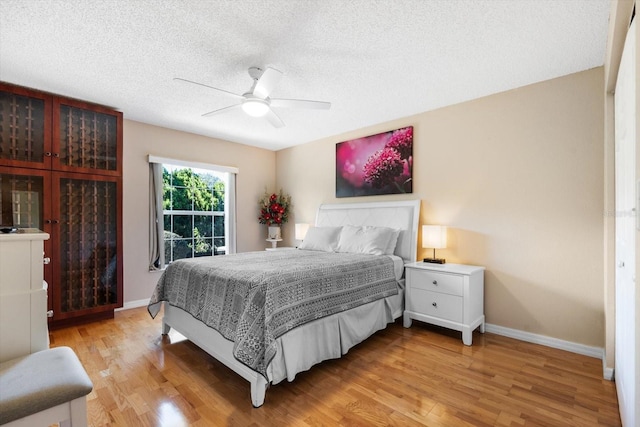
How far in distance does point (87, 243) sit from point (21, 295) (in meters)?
2.54

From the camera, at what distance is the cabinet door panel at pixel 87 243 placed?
3.25 metres

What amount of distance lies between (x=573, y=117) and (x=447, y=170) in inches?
45.8

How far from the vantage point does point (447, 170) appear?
3439 millimetres

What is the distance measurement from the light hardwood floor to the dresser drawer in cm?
49

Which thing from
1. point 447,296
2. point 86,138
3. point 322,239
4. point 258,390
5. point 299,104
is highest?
point 299,104

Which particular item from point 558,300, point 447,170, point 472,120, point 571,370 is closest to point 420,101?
point 472,120

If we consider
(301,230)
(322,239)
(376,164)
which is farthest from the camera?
(301,230)

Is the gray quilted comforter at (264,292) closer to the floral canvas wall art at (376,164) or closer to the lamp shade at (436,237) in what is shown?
the lamp shade at (436,237)

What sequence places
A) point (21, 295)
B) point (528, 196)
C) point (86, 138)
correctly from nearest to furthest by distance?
point (21, 295)
point (528, 196)
point (86, 138)

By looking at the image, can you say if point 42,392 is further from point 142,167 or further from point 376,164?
point 376,164

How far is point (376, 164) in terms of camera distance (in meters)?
4.08

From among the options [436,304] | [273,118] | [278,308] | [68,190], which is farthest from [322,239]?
[68,190]

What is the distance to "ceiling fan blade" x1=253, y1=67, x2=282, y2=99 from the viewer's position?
7.36 feet

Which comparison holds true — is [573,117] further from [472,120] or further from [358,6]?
[358,6]
